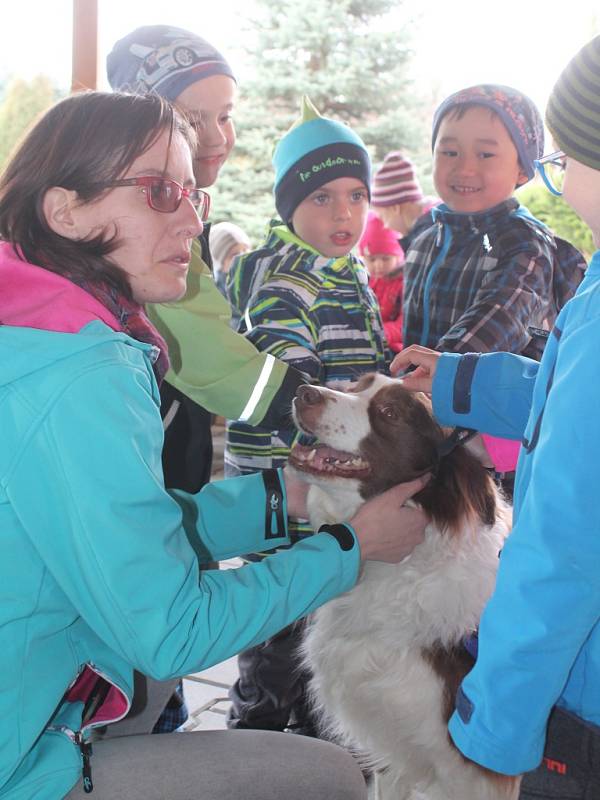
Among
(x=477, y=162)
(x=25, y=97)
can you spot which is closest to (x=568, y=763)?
(x=477, y=162)

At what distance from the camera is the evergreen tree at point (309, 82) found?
459 inches

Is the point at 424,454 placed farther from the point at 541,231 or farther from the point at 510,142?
the point at 510,142

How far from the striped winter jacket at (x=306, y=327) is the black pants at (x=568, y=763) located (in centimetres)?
145

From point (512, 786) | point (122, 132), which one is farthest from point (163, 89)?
point (512, 786)

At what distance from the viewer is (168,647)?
135 cm

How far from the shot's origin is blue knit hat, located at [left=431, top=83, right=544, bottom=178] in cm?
275

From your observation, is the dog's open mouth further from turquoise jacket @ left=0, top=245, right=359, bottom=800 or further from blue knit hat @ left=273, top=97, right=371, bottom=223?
blue knit hat @ left=273, top=97, right=371, bottom=223

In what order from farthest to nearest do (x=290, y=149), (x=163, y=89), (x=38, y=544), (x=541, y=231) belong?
(x=290, y=149) → (x=541, y=231) → (x=163, y=89) → (x=38, y=544)

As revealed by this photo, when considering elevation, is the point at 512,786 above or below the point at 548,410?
below

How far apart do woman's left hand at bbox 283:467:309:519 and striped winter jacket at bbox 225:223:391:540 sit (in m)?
0.38

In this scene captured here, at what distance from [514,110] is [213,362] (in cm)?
133

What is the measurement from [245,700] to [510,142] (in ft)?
6.89

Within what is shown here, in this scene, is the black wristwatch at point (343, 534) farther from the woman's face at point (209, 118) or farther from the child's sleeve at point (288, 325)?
the woman's face at point (209, 118)

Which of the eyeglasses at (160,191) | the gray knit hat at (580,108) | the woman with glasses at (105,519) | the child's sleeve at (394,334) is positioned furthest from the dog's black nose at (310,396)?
the child's sleeve at (394,334)
